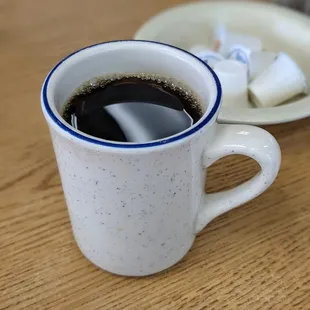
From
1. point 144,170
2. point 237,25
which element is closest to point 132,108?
point 144,170

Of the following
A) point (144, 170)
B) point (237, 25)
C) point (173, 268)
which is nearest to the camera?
point (144, 170)

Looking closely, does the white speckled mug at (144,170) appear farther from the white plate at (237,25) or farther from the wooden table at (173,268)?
the white plate at (237,25)

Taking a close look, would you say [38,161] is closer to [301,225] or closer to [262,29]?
[301,225]

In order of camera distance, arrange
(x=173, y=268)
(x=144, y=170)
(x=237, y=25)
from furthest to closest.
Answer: (x=237, y=25)
(x=173, y=268)
(x=144, y=170)

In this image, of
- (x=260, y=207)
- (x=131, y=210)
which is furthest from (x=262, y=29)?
(x=131, y=210)

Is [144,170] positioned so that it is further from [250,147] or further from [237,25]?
[237,25]
